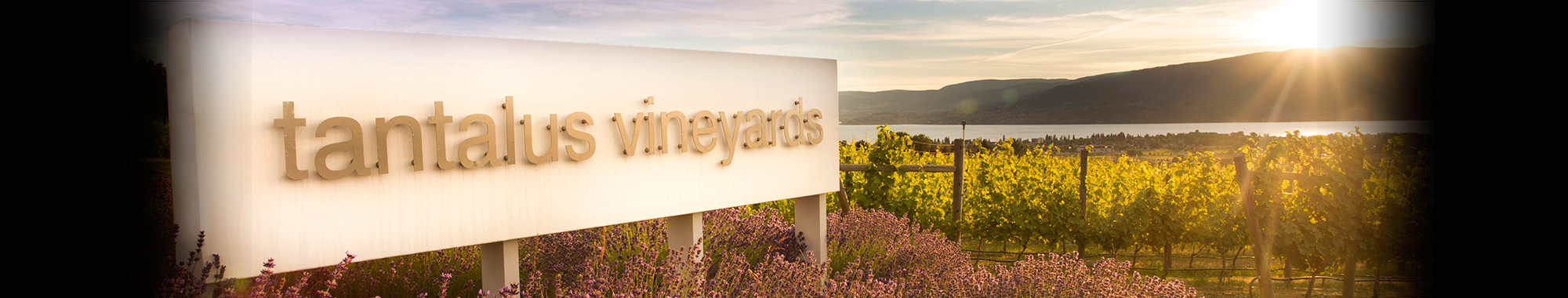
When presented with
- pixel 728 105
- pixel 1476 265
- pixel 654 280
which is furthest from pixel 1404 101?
pixel 654 280

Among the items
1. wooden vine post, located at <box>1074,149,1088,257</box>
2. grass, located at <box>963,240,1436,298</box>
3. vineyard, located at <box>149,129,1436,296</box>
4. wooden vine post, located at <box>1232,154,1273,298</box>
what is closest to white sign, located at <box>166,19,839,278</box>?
vineyard, located at <box>149,129,1436,296</box>

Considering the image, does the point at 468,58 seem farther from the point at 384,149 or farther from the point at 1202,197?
the point at 1202,197

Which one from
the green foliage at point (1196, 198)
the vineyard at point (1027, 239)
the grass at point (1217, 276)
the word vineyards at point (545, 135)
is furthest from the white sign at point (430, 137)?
the grass at point (1217, 276)

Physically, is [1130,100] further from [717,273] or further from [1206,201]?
[717,273]

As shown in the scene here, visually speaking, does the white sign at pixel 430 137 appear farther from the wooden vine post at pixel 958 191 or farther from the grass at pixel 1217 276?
the wooden vine post at pixel 958 191

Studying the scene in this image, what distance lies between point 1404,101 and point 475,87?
160 inches

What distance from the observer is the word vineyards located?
2.67 m

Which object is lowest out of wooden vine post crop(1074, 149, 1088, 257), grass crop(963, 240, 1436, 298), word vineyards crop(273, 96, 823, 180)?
grass crop(963, 240, 1436, 298)

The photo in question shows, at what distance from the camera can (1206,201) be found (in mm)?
6359

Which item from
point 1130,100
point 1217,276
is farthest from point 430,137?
point 1130,100

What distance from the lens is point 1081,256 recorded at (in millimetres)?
7316

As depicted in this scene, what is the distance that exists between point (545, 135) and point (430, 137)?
17.6 inches

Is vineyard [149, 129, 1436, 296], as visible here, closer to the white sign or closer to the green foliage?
the green foliage

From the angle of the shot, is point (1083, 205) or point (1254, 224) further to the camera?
point (1083, 205)
